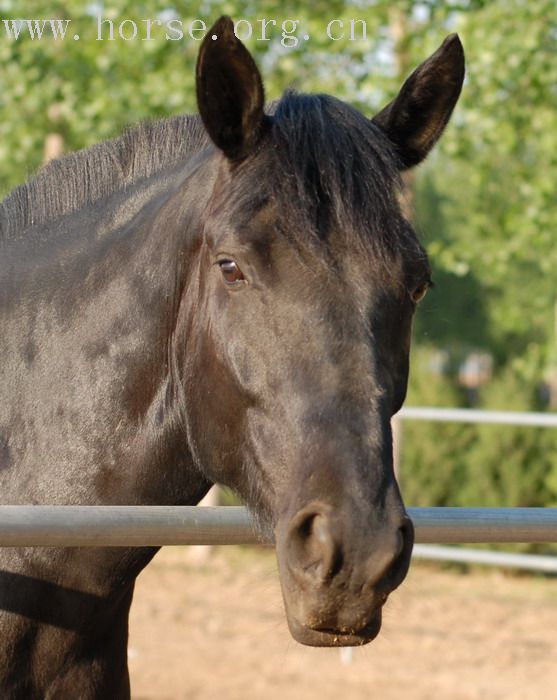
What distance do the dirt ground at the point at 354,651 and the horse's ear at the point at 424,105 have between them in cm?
370

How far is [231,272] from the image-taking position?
7.34 ft

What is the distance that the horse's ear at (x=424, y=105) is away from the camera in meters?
2.52

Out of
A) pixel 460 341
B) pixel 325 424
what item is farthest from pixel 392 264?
pixel 460 341

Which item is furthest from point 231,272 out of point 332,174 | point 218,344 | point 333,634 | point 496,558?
point 496,558

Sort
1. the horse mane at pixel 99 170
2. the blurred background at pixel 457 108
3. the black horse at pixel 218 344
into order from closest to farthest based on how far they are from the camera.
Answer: the black horse at pixel 218 344 → the horse mane at pixel 99 170 → the blurred background at pixel 457 108

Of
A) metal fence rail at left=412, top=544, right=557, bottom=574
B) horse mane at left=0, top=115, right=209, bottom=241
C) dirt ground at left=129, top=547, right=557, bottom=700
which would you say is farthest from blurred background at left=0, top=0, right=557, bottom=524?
horse mane at left=0, top=115, right=209, bottom=241

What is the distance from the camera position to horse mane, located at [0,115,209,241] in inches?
109

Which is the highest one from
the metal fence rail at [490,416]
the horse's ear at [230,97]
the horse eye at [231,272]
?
the horse's ear at [230,97]

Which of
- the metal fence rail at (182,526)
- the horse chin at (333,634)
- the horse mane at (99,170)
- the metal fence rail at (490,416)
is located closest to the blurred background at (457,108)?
the metal fence rail at (490,416)

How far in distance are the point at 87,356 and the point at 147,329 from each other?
0.54 ft

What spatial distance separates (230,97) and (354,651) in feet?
18.5

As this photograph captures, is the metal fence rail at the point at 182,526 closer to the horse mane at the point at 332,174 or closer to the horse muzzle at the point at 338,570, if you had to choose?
the horse muzzle at the point at 338,570

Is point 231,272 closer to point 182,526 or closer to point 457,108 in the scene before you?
point 182,526

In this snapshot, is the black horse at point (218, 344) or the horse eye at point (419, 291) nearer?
the black horse at point (218, 344)
